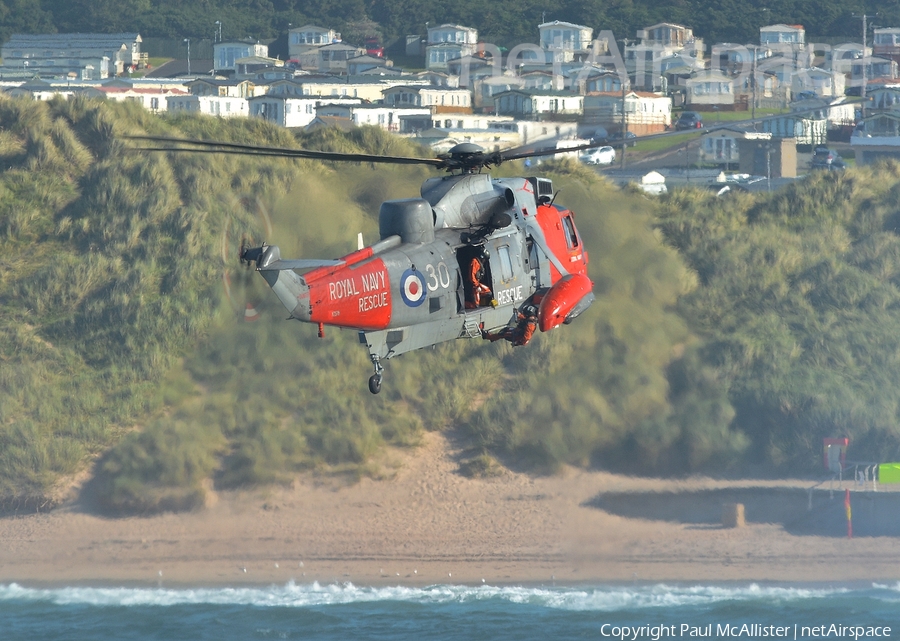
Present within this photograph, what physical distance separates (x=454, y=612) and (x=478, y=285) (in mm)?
13376

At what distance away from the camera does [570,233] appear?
20359 millimetres

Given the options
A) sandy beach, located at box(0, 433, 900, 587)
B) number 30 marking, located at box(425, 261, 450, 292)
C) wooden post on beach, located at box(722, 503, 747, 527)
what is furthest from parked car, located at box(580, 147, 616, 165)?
number 30 marking, located at box(425, 261, 450, 292)

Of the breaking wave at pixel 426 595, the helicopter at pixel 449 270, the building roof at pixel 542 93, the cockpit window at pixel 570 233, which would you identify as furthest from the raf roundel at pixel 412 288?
the building roof at pixel 542 93

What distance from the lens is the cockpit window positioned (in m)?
20.3

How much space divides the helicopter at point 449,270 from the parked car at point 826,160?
45509 millimetres

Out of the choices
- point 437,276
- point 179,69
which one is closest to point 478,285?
point 437,276

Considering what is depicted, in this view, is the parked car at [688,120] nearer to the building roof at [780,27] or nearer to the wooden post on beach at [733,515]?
the building roof at [780,27]

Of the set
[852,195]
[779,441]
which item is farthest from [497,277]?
[852,195]

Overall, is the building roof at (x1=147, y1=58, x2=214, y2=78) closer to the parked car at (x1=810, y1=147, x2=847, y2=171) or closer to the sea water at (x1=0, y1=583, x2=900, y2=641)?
the parked car at (x1=810, y1=147, x2=847, y2=171)

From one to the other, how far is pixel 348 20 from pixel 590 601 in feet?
292

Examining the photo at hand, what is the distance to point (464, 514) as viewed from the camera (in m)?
31.2

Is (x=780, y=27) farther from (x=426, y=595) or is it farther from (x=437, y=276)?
(x=437, y=276)

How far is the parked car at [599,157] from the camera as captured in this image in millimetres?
63078

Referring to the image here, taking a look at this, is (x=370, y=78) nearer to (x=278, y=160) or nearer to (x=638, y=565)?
(x=278, y=160)
